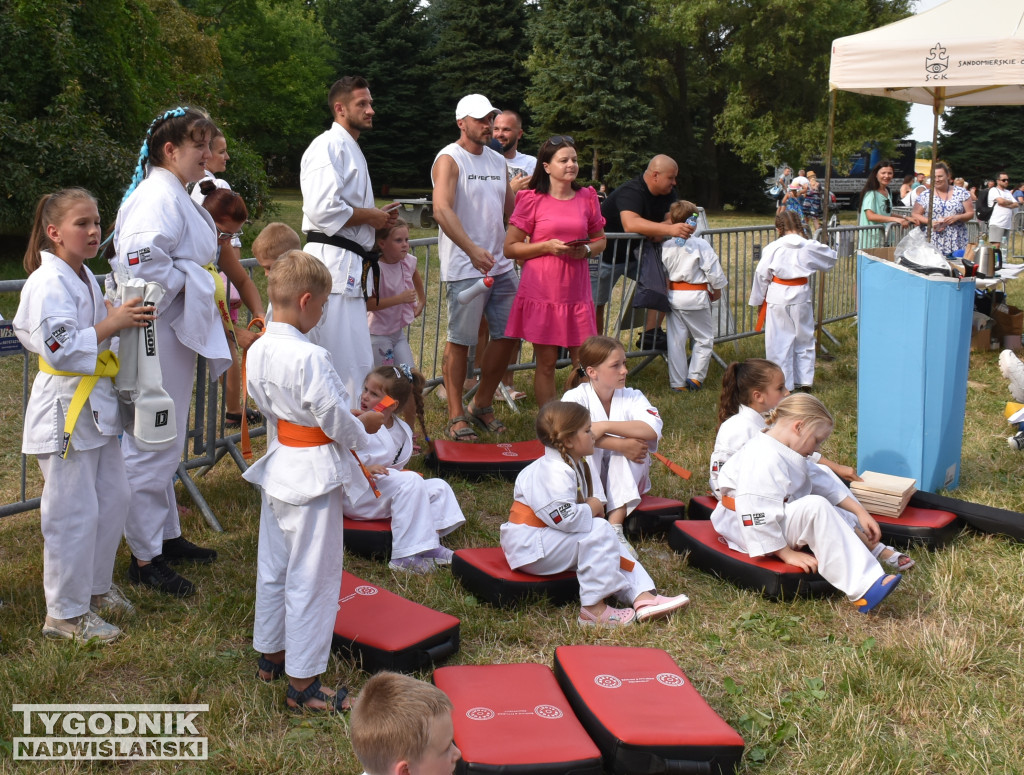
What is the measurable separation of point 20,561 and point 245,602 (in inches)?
48.8

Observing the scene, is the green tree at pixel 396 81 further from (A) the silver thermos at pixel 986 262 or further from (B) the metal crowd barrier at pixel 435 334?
(A) the silver thermos at pixel 986 262

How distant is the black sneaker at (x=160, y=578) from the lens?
4.12 m

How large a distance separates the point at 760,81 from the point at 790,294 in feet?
111

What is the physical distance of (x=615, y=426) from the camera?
4.90 m

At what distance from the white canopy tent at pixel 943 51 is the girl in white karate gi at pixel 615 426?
13.7 ft

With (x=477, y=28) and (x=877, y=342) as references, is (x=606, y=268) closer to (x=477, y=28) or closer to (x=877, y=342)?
(x=877, y=342)

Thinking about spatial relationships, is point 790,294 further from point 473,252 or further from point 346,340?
point 346,340

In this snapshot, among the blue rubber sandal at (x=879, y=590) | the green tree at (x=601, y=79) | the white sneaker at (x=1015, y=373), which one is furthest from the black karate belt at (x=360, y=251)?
the green tree at (x=601, y=79)

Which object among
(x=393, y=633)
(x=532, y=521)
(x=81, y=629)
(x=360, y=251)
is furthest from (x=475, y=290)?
(x=81, y=629)

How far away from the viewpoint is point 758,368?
484 cm

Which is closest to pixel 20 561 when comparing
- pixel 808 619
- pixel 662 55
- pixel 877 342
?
pixel 808 619

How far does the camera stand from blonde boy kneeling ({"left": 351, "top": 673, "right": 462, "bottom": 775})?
202 centimetres

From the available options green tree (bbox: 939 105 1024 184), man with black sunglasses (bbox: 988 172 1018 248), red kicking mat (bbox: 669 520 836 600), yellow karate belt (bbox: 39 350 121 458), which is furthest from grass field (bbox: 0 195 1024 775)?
green tree (bbox: 939 105 1024 184)

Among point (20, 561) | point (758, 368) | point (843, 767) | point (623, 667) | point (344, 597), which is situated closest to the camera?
point (843, 767)
